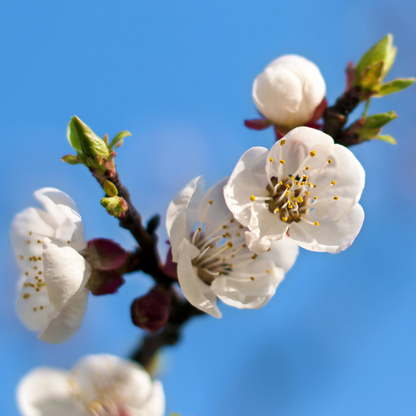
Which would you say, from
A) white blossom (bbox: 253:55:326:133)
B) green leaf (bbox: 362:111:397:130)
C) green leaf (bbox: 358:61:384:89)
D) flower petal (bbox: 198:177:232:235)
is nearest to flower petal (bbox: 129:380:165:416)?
flower petal (bbox: 198:177:232:235)

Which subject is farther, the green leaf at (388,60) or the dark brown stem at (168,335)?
the dark brown stem at (168,335)

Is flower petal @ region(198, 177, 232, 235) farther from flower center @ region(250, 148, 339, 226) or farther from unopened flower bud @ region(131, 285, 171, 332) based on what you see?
unopened flower bud @ region(131, 285, 171, 332)

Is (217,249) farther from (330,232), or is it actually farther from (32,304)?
(32,304)

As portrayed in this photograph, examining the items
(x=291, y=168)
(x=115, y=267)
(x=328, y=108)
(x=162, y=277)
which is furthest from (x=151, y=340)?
(x=328, y=108)

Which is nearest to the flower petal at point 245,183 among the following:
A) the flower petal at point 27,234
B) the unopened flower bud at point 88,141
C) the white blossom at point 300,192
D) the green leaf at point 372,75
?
the white blossom at point 300,192

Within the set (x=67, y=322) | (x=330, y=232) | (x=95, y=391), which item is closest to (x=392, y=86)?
(x=330, y=232)

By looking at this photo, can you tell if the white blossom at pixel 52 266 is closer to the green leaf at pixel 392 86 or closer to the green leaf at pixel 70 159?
the green leaf at pixel 70 159
